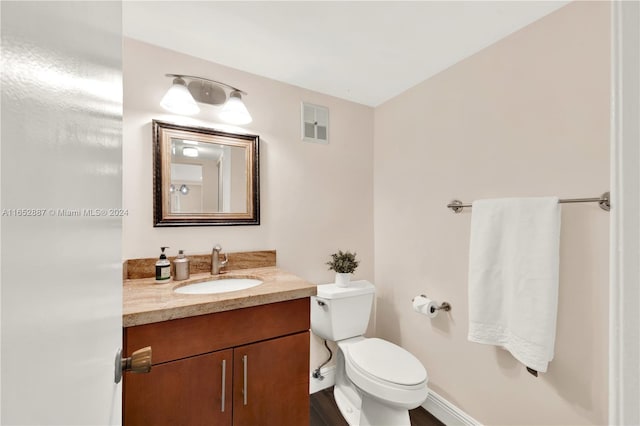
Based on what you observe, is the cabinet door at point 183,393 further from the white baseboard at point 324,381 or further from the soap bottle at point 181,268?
the white baseboard at point 324,381

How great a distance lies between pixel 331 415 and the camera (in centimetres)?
159

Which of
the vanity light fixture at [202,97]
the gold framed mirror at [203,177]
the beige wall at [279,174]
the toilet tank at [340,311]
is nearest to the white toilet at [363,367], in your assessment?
the toilet tank at [340,311]

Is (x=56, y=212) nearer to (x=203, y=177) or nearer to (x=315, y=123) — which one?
(x=203, y=177)

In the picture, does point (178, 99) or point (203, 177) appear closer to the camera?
point (178, 99)

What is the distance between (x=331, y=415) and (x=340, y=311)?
639 mm

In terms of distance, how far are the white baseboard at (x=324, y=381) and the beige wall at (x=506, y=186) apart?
532 mm

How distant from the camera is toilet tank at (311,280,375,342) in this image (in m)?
1.62

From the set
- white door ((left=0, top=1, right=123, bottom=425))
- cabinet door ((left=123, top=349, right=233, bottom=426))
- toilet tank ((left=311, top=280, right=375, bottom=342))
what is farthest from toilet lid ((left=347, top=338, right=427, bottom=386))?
white door ((left=0, top=1, right=123, bottom=425))

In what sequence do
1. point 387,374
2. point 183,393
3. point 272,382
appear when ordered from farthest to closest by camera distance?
point 387,374 < point 272,382 < point 183,393

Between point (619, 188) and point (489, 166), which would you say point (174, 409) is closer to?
point (619, 188)

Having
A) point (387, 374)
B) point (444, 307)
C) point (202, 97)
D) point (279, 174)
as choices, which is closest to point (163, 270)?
point (279, 174)

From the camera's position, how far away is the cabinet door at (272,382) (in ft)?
3.40

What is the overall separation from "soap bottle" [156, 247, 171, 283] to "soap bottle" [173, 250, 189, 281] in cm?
3

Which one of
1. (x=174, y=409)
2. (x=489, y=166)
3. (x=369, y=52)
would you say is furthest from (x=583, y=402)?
(x=369, y=52)
